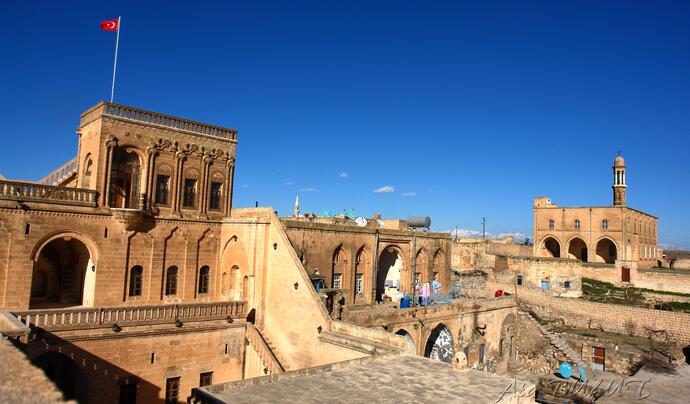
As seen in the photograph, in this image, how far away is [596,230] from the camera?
4969cm

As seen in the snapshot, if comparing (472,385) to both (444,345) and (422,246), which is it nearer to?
(444,345)

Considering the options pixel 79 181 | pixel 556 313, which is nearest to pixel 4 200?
pixel 79 181

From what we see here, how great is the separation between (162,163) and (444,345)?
60.5 ft

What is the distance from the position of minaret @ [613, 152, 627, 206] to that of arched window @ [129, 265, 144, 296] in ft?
154

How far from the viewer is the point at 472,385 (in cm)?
1329

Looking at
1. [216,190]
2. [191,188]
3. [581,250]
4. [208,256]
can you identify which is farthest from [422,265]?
[581,250]

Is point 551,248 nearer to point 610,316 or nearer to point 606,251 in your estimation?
point 606,251

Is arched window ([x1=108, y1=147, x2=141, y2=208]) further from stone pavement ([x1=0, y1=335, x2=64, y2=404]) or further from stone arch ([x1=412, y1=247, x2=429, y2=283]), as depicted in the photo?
stone arch ([x1=412, y1=247, x2=429, y2=283])

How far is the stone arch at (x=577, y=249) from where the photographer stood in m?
52.9

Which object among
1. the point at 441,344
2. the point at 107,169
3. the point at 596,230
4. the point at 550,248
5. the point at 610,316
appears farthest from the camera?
the point at 550,248

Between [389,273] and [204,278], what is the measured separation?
12875 millimetres

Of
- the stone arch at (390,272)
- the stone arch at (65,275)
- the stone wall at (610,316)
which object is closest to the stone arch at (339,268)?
the stone arch at (390,272)

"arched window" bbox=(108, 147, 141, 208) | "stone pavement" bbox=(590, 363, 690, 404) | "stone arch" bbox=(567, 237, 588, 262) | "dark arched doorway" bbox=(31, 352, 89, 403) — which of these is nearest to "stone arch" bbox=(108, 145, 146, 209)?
"arched window" bbox=(108, 147, 141, 208)

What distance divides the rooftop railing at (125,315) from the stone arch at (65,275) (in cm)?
306
